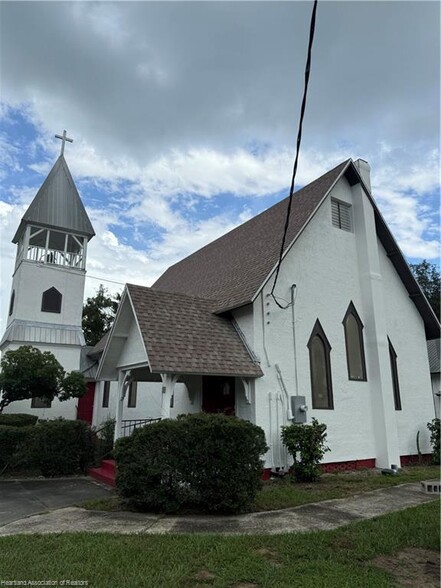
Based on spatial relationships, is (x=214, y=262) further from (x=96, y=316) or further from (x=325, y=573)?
(x=96, y=316)

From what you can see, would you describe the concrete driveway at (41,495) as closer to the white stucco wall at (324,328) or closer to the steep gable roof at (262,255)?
the white stucco wall at (324,328)

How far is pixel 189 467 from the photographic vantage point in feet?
23.2

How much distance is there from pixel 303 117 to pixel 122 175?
12145mm

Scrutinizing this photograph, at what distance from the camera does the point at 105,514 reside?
7.03 metres

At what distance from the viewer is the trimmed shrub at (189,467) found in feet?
23.0

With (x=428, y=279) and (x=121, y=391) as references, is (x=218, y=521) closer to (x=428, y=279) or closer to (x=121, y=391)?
(x=121, y=391)

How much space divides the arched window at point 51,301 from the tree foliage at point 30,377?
27.0 ft

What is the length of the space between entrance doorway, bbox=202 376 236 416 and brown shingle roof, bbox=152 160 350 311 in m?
2.16

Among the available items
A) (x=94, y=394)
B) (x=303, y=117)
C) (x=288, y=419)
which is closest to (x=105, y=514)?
(x=288, y=419)

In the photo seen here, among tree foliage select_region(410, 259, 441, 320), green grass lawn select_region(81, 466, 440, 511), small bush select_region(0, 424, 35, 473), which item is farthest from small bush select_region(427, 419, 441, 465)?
tree foliage select_region(410, 259, 441, 320)

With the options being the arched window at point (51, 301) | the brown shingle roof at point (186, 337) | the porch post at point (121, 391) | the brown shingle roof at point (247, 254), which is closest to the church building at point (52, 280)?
the arched window at point (51, 301)

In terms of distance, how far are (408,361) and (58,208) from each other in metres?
19.7

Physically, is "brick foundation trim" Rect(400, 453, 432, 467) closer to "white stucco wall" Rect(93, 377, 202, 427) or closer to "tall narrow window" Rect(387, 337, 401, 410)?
"tall narrow window" Rect(387, 337, 401, 410)

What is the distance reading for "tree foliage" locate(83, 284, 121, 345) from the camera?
35656mm
